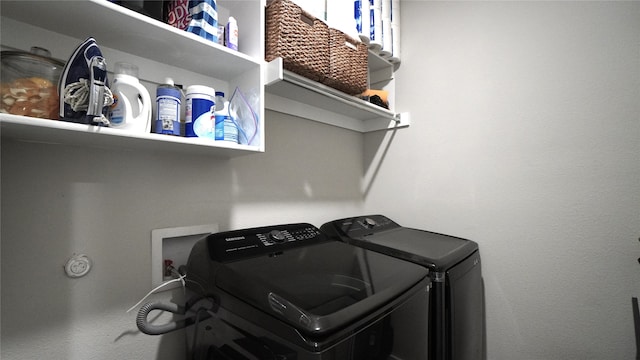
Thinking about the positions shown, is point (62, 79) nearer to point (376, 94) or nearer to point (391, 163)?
point (376, 94)

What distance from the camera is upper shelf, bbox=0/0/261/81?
654mm

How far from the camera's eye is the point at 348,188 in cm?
185

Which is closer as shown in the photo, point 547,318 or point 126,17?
point 126,17

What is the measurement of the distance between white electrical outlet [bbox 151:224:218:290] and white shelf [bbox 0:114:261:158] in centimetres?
33

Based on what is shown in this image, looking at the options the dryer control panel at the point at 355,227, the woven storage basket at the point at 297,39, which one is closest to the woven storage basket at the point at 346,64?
the woven storage basket at the point at 297,39

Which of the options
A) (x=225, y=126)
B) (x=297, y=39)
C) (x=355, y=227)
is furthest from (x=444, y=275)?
(x=297, y=39)

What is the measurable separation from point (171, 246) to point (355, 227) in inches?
33.9

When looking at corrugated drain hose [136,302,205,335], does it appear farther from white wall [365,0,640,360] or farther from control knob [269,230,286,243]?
white wall [365,0,640,360]

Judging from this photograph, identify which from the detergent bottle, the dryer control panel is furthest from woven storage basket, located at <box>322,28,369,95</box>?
the dryer control panel

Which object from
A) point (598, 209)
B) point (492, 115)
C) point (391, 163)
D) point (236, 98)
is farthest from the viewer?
point (391, 163)

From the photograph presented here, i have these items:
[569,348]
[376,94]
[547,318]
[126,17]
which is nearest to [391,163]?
[376,94]

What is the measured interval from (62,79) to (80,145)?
31 centimetres

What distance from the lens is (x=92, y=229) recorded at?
0.83 metres

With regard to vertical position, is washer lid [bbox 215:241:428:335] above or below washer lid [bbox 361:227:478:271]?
above
